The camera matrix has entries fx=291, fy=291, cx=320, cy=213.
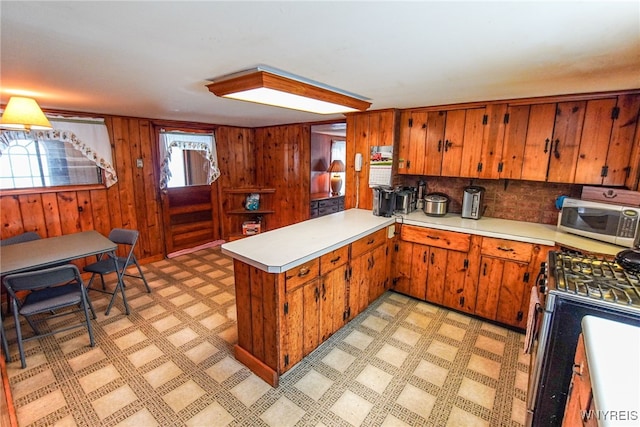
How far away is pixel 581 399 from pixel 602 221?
68.3 inches

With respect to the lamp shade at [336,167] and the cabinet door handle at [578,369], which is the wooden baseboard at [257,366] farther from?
the lamp shade at [336,167]

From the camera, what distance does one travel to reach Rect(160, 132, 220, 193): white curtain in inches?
168

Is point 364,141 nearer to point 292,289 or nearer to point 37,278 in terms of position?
point 292,289

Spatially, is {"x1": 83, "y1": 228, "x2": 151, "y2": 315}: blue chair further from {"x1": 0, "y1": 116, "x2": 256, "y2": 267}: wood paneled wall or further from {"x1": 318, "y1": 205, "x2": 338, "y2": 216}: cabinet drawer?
{"x1": 318, "y1": 205, "x2": 338, "y2": 216}: cabinet drawer

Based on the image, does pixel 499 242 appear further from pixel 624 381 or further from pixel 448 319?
pixel 624 381

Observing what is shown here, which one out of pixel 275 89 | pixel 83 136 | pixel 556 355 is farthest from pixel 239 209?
pixel 556 355

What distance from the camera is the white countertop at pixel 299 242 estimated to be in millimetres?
1916

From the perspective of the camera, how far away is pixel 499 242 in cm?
260

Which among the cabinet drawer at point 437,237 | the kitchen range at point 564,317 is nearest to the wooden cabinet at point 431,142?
the cabinet drawer at point 437,237

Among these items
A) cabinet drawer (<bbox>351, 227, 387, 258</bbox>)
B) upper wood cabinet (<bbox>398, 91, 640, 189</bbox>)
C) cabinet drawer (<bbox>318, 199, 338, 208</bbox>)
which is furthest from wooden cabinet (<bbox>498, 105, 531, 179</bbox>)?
cabinet drawer (<bbox>318, 199, 338, 208</bbox>)

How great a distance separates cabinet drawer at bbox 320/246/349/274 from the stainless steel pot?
1.29 metres

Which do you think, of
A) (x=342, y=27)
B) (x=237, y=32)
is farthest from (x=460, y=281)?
(x=237, y=32)

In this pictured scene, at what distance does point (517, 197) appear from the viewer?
9.93 feet

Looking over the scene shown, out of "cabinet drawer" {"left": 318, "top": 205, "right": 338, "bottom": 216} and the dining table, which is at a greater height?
the dining table
